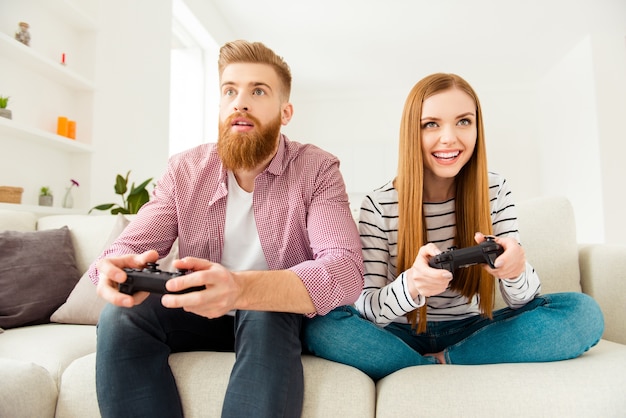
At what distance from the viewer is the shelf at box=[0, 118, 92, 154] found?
227 cm

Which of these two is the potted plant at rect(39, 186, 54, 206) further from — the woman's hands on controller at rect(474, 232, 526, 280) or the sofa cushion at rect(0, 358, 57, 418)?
the woman's hands on controller at rect(474, 232, 526, 280)

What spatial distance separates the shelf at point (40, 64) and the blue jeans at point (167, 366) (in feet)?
6.50

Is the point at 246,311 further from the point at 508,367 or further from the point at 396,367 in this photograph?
the point at 508,367

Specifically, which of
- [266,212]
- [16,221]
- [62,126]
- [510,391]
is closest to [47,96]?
[62,126]

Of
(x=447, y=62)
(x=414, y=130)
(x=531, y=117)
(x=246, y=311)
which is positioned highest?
(x=447, y=62)

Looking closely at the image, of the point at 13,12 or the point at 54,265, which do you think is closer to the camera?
the point at 54,265

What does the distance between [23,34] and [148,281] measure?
2310 millimetres

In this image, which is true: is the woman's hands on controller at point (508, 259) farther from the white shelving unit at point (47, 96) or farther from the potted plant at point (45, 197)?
the potted plant at point (45, 197)

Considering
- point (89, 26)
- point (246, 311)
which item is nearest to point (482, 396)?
point (246, 311)

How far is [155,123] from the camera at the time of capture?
3.78 m

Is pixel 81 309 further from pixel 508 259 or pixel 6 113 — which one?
pixel 508 259

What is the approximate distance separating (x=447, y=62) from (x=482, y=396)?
6090 millimetres

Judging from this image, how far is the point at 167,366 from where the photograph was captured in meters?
0.94

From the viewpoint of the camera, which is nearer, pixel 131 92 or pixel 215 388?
pixel 215 388
